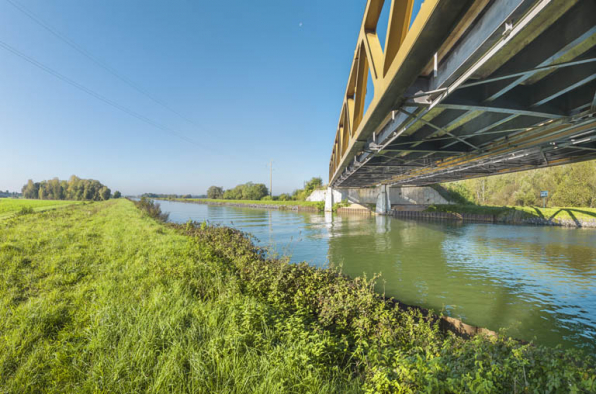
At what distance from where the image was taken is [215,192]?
428 feet

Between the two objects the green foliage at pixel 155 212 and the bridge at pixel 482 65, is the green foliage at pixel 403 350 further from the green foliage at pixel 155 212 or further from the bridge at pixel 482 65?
the green foliage at pixel 155 212

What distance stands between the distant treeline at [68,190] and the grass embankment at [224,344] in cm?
12030

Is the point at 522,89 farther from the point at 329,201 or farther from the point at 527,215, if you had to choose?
the point at 329,201

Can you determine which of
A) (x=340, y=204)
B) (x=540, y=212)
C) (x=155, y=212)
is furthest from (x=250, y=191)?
(x=540, y=212)

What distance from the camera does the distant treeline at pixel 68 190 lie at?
94.2 metres

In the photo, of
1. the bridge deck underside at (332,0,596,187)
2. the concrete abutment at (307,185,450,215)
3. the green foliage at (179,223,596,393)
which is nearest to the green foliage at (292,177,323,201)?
the concrete abutment at (307,185,450,215)

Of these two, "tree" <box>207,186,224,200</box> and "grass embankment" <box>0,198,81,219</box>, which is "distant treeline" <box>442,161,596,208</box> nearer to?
"grass embankment" <box>0,198,81,219</box>

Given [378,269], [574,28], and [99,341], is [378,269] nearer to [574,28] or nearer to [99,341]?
[574,28]

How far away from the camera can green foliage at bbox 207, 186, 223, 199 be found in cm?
12962

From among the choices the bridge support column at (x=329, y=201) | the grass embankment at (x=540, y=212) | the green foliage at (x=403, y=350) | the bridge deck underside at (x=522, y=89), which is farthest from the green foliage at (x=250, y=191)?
the green foliage at (x=403, y=350)

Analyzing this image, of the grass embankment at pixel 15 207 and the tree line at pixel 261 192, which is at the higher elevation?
the tree line at pixel 261 192

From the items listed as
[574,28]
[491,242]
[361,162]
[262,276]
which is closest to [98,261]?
[262,276]

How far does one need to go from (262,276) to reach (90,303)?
3.32 metres

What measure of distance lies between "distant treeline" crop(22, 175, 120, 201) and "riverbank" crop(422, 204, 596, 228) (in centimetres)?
12451
